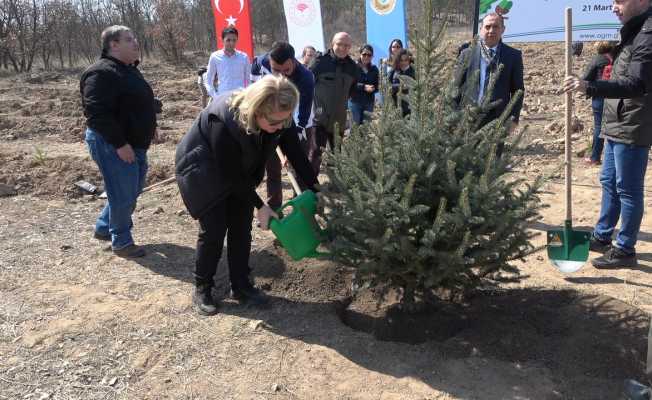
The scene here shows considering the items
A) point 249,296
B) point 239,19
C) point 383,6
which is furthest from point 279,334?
point 383,6

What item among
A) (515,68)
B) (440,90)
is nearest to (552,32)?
(515,68)

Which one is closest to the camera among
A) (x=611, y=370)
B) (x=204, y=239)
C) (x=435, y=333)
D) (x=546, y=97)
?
(x=611, y=370)

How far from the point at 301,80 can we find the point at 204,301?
2286 mm

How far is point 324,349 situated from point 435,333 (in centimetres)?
69

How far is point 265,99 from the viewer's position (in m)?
2.87

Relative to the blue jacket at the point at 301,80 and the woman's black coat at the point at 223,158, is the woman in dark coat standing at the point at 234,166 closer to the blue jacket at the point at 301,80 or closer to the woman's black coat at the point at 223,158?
the woman's black coat at the point at 223,158

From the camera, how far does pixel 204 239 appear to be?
360 cm

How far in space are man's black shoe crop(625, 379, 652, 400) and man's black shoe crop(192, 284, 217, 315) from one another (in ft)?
8.12

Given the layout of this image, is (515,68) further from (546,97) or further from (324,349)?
(546,97)

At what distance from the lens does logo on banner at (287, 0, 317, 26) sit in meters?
9.07

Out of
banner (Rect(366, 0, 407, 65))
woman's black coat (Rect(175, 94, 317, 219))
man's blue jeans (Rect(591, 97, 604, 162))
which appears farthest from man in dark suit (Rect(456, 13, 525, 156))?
banner (Rect(366, 0, 407, 65))

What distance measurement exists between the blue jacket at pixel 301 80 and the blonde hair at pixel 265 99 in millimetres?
2104

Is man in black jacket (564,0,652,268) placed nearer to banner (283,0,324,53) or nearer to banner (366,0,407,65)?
banner (366,0,407,65)

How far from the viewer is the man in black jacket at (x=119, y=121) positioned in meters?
4.22
